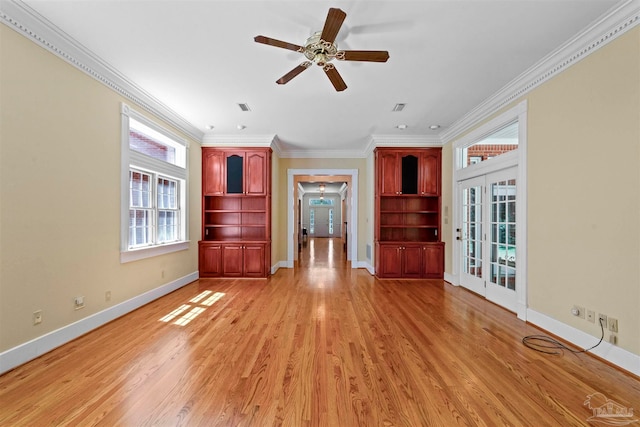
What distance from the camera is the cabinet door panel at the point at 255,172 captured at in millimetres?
5848

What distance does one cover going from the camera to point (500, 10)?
2.28m

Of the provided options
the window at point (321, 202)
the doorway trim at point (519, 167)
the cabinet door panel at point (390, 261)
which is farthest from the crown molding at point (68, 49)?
the window at point (321, 202)

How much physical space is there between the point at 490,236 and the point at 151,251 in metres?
5.11

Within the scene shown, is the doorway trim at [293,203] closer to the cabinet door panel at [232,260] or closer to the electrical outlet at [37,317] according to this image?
the cabinet door panel at [232,260]

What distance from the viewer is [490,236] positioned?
13.9 ft

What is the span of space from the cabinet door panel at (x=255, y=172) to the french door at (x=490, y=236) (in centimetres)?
393

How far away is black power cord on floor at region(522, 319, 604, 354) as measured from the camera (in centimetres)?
260

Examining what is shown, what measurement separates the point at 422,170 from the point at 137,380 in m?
5.64

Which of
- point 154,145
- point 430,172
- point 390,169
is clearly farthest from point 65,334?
point 430,172

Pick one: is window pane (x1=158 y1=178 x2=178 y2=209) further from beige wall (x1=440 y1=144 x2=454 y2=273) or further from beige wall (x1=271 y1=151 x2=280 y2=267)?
beige wall (x1=440 y1=144 x2=454 y2=273)

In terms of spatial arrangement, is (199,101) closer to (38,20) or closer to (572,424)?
(38,20)

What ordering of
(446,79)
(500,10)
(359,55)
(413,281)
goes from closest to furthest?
1. (500,10)
2. (359,55)
3. (446,79)
4. (413,281)

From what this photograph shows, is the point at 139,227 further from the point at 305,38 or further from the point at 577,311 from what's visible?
the point at 577,311

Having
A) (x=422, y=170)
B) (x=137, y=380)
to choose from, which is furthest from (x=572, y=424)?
(x=422, y=170)
